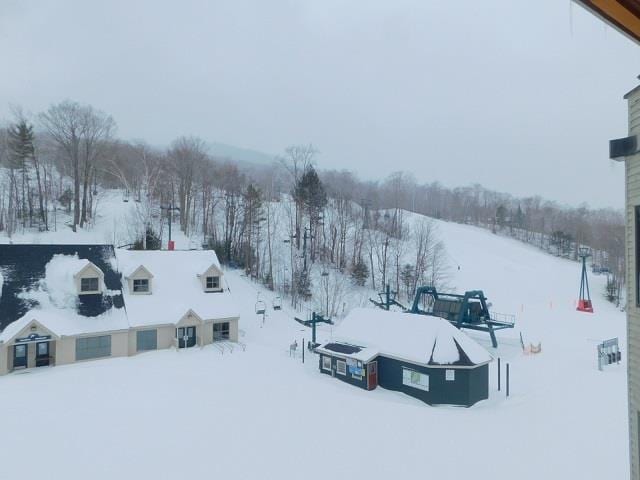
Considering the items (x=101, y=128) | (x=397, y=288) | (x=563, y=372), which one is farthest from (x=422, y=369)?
(x=101, y=128)

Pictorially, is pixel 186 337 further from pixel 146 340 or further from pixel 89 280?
pixel 89 280

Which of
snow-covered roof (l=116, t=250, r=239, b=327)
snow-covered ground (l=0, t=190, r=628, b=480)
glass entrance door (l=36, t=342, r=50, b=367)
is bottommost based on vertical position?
snow-covered ground (l=0, t=190, r=628, b=480)

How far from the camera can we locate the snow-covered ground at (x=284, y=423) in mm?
9883

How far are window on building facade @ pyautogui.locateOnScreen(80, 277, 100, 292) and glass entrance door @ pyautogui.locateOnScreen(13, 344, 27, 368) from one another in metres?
3.49

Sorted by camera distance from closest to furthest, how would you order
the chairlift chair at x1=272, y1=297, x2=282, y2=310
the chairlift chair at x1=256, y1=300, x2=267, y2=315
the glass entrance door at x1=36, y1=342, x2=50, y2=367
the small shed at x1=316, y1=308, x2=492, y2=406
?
the small shed at x1=316, y1=308, x2=492, y2=406 < the glass entrance door at x1=36, y1=342, x2=50, y2=367 < the chairlift chair at x1=256, y1=300, x2=267, y2=315 < the chairlift chair at x1=272, y1=297, x2=282, y2=310

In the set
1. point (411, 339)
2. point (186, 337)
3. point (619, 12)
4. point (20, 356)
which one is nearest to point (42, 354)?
point (20, 356)

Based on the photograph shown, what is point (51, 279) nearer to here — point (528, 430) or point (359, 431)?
point (359, 431)

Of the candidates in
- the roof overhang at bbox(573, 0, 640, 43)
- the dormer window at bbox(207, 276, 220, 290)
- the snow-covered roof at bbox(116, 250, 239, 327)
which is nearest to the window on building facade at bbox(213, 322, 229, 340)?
the snow-covered roof at bbox(116, 250, 239, 327)

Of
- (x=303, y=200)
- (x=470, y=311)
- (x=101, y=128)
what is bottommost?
(x=470, y=311)

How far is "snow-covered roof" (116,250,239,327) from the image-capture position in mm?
21500

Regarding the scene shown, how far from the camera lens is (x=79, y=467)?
31.5 ft

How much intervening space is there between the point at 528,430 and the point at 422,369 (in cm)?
450

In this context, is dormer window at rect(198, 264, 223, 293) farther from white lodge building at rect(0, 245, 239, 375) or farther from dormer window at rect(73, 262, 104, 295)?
dormer window at rect(73, 262, 104, 295)

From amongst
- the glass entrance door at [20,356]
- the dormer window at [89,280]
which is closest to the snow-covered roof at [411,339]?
the dormer window at [89,280]
